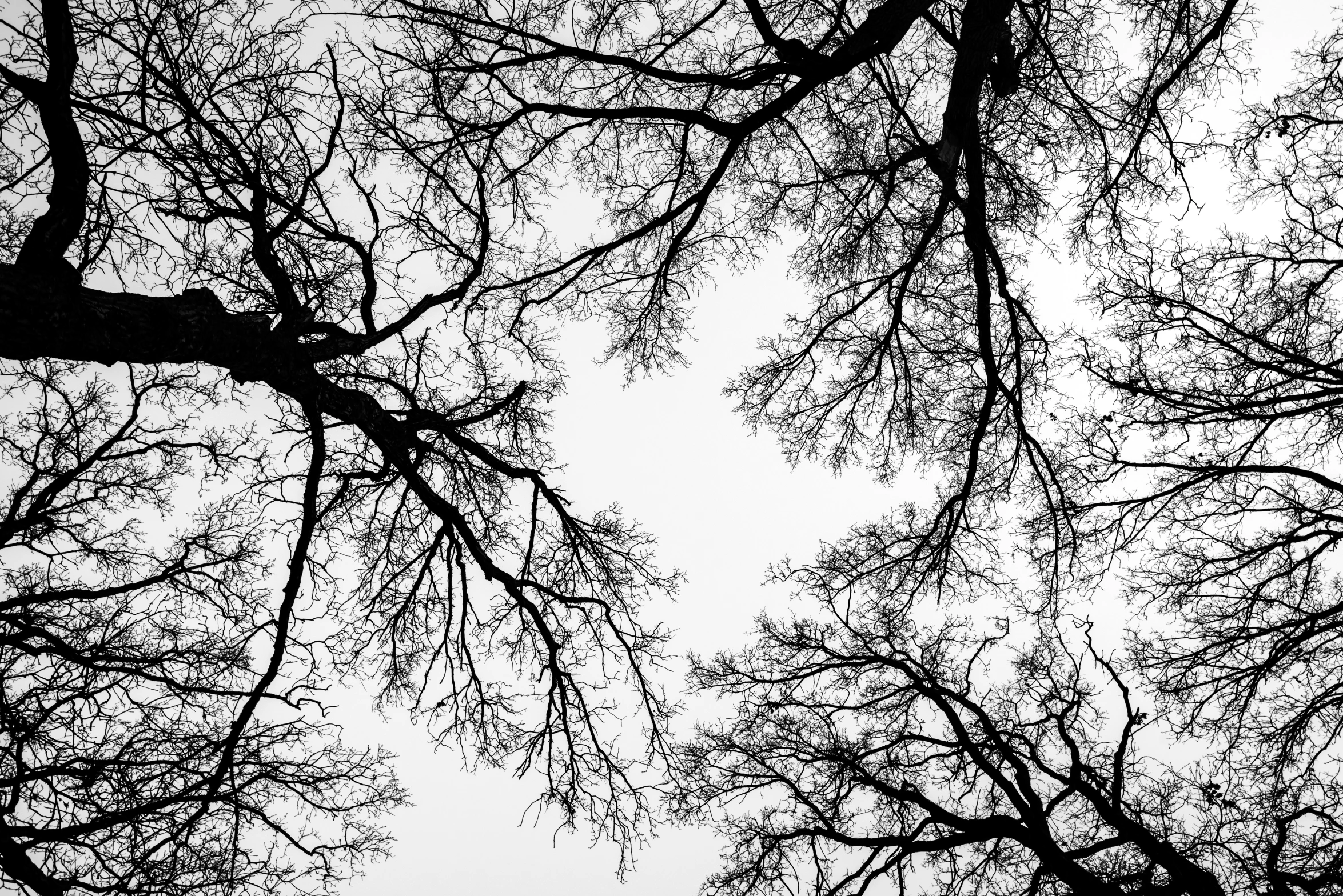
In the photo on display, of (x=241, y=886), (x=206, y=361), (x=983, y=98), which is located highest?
(x=983, y=98)

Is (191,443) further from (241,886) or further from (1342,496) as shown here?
(1342,496)

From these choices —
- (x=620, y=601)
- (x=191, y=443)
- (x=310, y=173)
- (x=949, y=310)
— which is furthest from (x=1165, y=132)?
(x=191, y=443)

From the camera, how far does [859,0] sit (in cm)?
827

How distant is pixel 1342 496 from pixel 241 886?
9.76m

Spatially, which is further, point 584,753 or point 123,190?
point 584,753

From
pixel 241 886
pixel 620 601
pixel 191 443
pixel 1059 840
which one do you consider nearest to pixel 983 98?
pixel 620 601

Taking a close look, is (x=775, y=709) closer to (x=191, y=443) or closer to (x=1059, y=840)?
(x=1059, y=840)

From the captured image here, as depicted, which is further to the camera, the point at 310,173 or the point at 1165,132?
the point at 1165,132

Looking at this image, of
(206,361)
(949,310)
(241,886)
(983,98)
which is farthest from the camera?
(949,310)

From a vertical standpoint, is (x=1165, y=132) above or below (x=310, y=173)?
above

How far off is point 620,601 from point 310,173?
4666 millimetres

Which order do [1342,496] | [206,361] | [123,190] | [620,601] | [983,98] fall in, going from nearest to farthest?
[206,361]
[123,190]
[1342,496]
[620,601]
[983,98]

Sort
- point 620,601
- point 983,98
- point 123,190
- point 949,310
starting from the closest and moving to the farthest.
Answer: point 123,190 < point 620,601 < point 983,98 < point 949,310

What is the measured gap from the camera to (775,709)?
8922 mm
